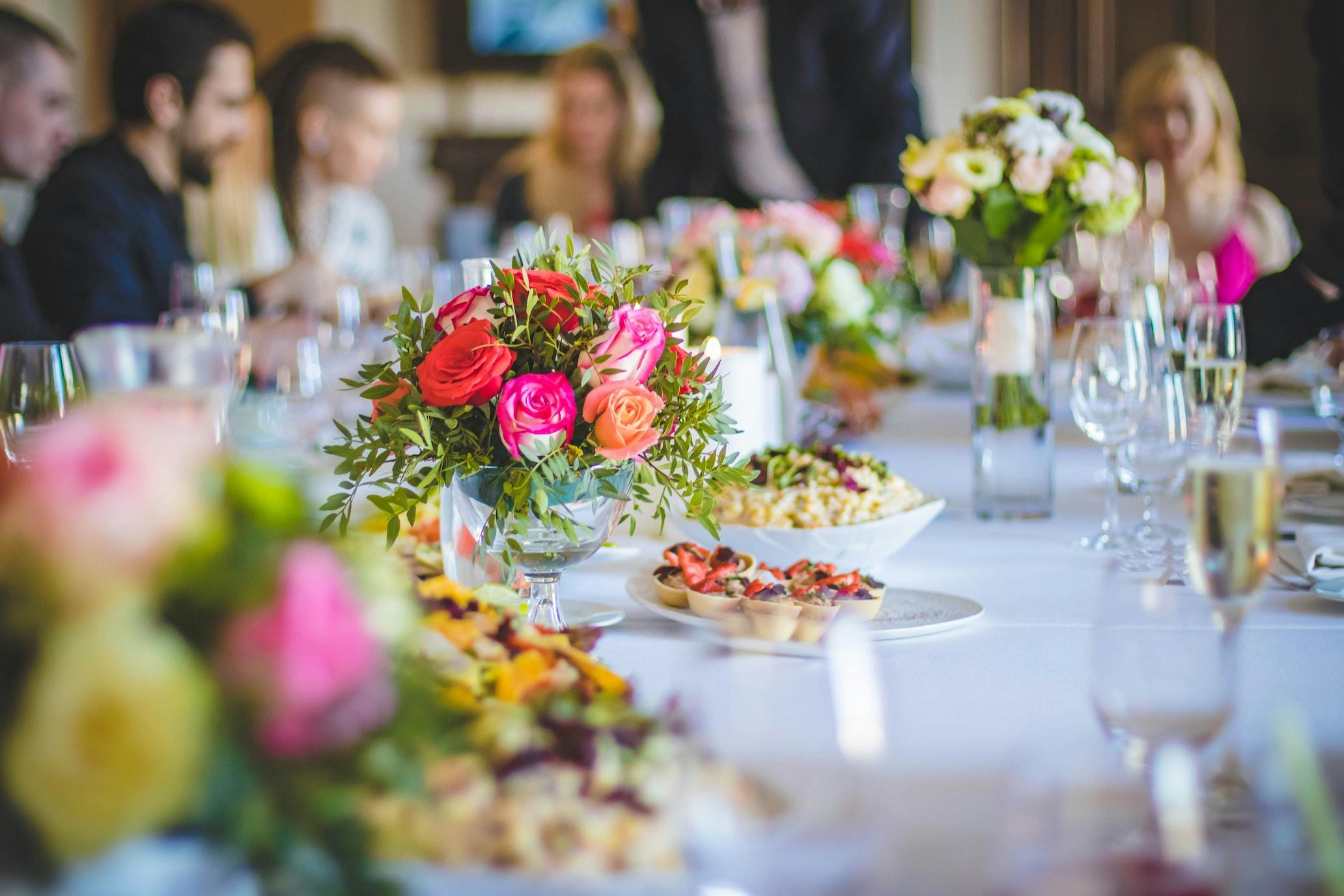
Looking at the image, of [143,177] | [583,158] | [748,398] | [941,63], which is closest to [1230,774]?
[748,398]

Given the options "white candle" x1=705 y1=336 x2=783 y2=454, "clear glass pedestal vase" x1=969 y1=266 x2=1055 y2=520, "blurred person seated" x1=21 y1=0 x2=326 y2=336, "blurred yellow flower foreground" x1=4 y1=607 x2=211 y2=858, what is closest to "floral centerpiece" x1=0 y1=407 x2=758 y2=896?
"blurred yellow flower foreground" x1=4 y1=607 x2=211 y2=858

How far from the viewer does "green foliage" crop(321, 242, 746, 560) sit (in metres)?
0.93

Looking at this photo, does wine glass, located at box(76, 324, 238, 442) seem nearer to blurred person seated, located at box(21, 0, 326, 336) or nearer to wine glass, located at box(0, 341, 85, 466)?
wine glass, located at box(0, 341, 85, 466)

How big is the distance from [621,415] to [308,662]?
453 millimetres

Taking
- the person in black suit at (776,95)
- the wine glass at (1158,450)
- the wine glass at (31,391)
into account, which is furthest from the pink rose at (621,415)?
the person in black suit at (776,95)

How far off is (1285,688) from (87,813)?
0.72 m

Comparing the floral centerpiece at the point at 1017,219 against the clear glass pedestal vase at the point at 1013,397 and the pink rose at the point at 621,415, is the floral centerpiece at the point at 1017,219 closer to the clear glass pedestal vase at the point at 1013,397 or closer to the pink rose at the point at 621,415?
the clear glass pedestal vase at the point at 1013,397

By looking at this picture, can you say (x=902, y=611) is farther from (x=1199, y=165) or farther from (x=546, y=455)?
(x=1199, y=165)

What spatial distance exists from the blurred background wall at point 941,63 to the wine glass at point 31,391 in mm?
5710

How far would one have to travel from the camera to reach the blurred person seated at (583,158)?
14.8 feet

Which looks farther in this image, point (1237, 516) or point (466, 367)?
point (466, 367)

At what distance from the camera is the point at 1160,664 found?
0.65 meters

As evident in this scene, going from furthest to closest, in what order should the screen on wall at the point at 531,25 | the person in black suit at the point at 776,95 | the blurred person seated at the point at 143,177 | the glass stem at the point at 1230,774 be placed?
1. the screen on wall at the point at 531,25
2. the person in black suit at the point at 776,95
3. the blurred person seated at the point at 143,177
4. the glass stem at the point at 1230,774

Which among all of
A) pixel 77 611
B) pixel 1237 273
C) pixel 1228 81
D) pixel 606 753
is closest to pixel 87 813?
pixel 77 611
